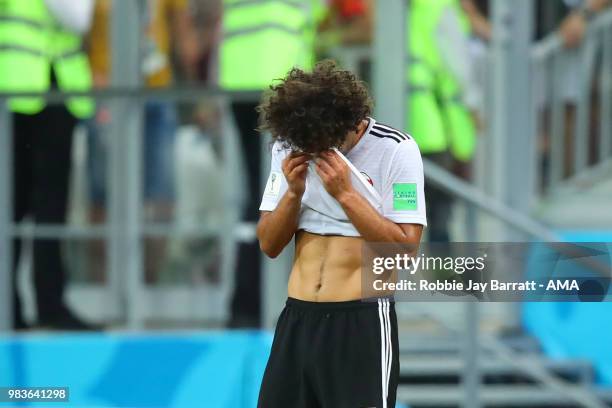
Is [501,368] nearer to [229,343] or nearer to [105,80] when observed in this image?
[229,343]

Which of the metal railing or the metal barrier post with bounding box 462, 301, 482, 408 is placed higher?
the metal railing

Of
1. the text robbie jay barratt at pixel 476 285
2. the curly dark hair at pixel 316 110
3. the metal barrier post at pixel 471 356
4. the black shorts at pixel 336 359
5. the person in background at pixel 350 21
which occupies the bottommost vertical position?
the metal barrier post at pixel 471 356

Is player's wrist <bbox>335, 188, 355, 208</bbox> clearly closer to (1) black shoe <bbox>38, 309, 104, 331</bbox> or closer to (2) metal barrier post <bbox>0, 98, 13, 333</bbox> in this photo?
(2) metal barrier post <bbox>0, 98, 13, 333</bbox>

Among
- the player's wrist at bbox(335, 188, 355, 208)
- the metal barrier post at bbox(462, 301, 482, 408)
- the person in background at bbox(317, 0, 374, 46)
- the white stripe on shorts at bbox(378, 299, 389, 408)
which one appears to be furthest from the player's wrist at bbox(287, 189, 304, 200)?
the person in background at bbox(317, 0, 374, 46)

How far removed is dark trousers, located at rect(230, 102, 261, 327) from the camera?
255 inches

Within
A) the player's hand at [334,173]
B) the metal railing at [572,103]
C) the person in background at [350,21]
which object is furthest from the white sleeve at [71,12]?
the player's hand at [334,173]

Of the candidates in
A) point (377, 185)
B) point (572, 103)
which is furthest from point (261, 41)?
point (377, 185)

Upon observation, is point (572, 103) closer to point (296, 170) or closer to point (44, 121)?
point (44, 121)

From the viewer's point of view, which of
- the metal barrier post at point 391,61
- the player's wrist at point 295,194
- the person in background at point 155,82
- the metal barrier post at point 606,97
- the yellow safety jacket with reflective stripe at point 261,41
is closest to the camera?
the player's wrist at point 295,194

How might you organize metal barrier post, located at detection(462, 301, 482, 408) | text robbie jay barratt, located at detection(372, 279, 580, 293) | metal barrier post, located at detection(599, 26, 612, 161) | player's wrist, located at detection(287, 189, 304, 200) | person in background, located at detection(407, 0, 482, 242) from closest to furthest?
1. player's wrist, located at detection(287, 189, 304, 200)
2. text robbie jay barratt, located at detection(372, 279, 580, 293)
3. metal barrier post, located at detection(462, 301, 482, 408)
4. person in background, located at detection(407, 0, 482, 242)
5. metal barrier post, located at detection(599, 26, 612, 161)

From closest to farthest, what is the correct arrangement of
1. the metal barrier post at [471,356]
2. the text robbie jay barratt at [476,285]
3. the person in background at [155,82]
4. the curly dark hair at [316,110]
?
the curly dark hair at [316,110]
the text robbie jay barratt at [476,285]
the metal barrier post at [471,356]
the person in background at [155,82]

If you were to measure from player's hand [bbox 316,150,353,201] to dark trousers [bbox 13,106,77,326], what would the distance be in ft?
10.4

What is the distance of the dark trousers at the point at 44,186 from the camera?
6.70m

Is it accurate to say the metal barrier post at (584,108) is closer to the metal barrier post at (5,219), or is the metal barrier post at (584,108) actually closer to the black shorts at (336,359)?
the metal barrier post at (5,219)
